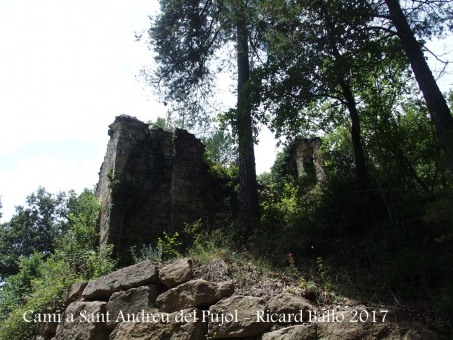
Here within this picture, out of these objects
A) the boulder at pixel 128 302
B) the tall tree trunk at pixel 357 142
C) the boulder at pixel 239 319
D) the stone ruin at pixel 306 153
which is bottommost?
the boulder at pixel 239 319

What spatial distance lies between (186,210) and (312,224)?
13.6 ft

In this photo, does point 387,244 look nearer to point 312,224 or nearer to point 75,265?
point 312,224

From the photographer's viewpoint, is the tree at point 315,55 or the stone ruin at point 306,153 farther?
the stone ruin at point 306,153

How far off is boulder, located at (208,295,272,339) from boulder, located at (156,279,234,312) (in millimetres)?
165

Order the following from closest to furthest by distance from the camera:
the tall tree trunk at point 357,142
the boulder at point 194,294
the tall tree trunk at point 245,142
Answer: the boulder at point 194,294 < the tall tree trunk at point 357,142 < the tall tree trunk at point 245,142

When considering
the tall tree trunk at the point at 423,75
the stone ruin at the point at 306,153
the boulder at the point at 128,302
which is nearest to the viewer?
the tall tree trunk at the point at 423,75

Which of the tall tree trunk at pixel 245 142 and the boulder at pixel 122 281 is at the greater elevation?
the tall tree trunk at pixel 245 142

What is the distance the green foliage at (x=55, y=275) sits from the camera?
6.27 m

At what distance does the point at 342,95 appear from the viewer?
6980 mm

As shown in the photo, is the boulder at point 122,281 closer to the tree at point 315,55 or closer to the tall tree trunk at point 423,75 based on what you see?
the tree at point 315,55

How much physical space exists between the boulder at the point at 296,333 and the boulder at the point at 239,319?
0.20 m

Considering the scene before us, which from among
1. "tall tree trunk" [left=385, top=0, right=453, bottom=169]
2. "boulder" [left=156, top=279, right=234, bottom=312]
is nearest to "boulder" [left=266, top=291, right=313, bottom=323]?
"boulder" [left=156, top=279, right=234, bottom=312]

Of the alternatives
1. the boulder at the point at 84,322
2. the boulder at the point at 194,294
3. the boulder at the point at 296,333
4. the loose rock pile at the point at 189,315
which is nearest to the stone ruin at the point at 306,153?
the loose rock pile at the point at 189,315

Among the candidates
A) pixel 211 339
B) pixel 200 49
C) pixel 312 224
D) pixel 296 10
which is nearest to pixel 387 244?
pixel 312 224
